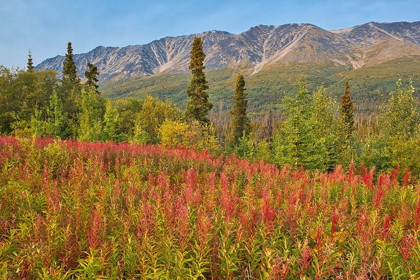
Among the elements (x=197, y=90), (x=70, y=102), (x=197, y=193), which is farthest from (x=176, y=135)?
(x=197, y=193)

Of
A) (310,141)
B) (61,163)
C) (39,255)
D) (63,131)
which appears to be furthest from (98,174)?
(63,131)

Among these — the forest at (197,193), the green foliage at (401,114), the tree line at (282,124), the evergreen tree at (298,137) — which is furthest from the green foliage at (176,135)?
the green foliage at (401,114)

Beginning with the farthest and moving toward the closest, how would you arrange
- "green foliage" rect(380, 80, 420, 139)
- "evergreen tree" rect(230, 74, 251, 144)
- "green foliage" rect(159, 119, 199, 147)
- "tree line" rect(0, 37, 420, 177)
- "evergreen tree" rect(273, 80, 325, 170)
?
"evergreen tree" rect(230, 74, 251, 144), "green foliage" rect(380, 80, 420, 139), "green foliage" rect(159, 119, 199, 147), "tree line" rect(0, 37, 420, 177), "evergreen tree" rect(273, 80, 325, 170)

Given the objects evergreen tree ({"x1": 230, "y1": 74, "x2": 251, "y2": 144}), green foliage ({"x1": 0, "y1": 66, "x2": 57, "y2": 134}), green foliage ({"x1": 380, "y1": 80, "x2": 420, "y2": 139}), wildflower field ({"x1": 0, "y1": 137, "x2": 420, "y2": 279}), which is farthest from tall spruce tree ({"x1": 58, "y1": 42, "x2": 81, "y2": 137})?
green foliage ({"x1": 380, "y1": 80, "x2": 420, "y2": 139})

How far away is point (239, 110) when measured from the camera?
47.3 m

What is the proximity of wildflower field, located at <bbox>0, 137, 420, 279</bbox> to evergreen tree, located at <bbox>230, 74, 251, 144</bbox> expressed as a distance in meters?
39.6

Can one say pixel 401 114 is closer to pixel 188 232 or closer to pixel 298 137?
pixel 298 137

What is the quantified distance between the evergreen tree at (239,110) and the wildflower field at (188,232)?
39575 mm

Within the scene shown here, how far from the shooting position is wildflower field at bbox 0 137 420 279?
2.14m

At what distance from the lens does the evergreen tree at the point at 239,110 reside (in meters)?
45.5

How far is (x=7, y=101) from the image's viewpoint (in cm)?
2961

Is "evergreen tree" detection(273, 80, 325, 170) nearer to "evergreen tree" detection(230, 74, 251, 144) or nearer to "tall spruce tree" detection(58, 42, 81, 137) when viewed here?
"tall spruce tree" detection(58, 42, 81, 137)

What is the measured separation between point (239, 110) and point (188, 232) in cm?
4537

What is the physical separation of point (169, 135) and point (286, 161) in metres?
12.9
